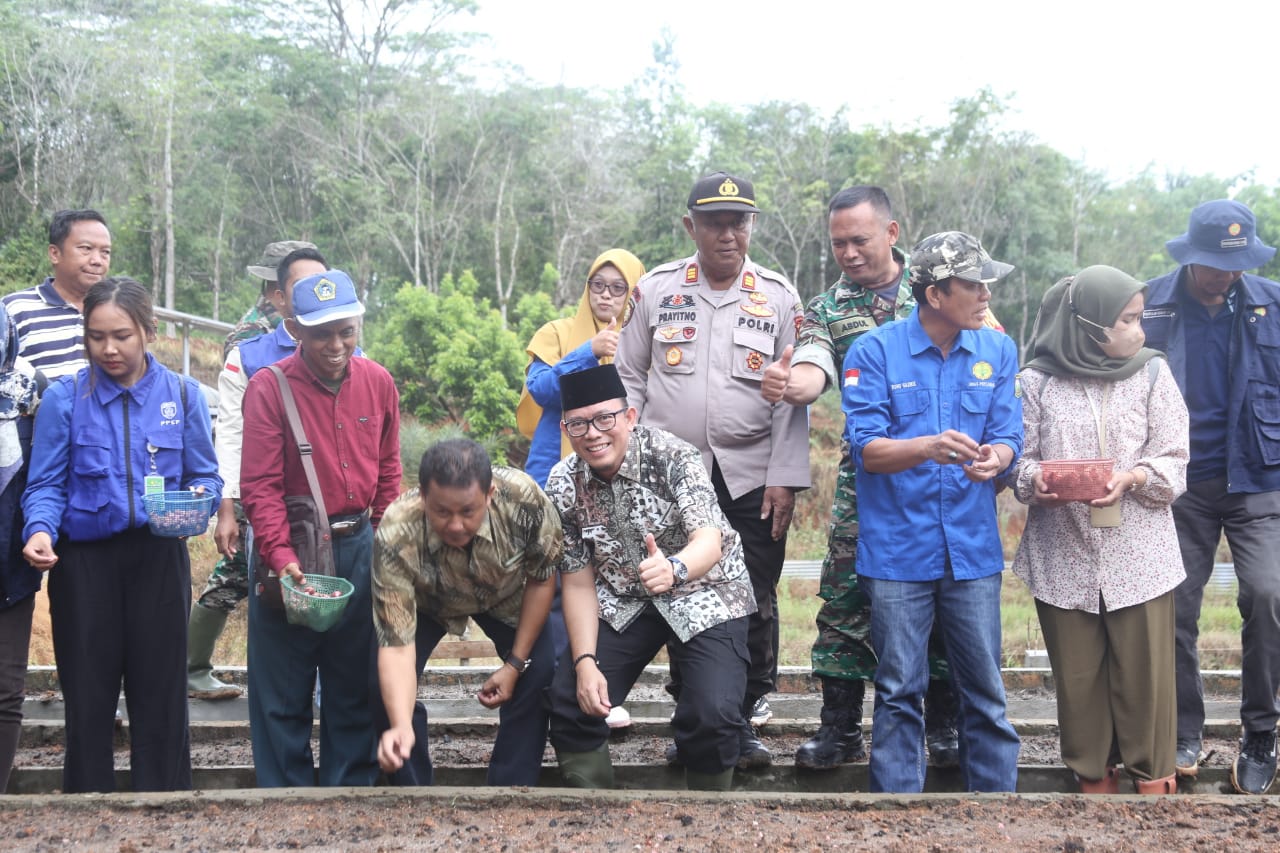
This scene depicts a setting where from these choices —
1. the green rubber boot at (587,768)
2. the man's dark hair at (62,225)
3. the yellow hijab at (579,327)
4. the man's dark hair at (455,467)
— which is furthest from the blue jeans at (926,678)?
the man's dark hair at (62,225)

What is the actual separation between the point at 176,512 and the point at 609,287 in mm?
2400

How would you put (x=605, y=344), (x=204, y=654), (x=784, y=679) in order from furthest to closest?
1. (x=784, y=679)
2. (x=204, y=654)
3. (x=605, y=344)

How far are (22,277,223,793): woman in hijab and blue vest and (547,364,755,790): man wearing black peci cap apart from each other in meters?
1.35

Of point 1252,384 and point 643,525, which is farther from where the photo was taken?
point 1252,384

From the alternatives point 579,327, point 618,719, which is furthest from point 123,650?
point 579,327

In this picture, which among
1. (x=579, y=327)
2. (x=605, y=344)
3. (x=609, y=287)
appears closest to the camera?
(x=605, y=344)

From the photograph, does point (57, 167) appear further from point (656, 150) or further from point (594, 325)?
point (594, 325)

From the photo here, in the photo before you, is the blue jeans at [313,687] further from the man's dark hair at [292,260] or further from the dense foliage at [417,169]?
the dense foliage at [417,169]

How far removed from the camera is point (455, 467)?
11.5ft

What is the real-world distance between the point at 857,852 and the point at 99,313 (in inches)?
122

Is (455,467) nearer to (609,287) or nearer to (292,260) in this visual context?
(292,260)

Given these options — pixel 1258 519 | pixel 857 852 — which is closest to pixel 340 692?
pixel 857 852

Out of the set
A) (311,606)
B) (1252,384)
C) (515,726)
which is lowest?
(515,726)

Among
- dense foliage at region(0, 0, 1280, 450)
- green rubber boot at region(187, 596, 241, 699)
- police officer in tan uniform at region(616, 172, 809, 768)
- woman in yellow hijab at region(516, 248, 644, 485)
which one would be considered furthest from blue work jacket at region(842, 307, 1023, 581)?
dense foliage at region(0, 0, 1280, 450)
